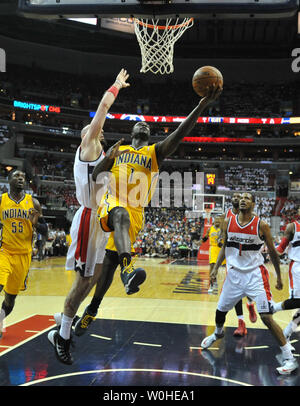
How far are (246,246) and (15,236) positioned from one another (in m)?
3.16

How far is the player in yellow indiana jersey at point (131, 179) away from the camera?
10.7 ft

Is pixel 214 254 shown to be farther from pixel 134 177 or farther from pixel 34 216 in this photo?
pixel 134 177

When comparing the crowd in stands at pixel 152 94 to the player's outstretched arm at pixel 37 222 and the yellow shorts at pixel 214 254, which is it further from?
the player's outstretched arm at pixel 37 222

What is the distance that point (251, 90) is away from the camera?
111ft

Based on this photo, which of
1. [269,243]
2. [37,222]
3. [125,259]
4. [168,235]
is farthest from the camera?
[168,235]

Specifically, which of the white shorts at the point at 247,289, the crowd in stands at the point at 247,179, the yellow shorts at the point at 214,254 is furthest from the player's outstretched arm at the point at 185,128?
the crowd in stands at the point at 247,179

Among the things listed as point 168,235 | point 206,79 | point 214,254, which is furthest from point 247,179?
point 206,79

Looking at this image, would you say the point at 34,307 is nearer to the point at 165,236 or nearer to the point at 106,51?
the point at 165,236

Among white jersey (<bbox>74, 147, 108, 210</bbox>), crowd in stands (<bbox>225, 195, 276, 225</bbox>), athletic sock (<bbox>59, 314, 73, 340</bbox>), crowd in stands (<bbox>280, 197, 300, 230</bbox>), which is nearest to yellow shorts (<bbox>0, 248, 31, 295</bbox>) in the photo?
athletic sock (<bbox>59, 314, 73, 340</bbox>)

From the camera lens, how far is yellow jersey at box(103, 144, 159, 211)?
3.47 meters

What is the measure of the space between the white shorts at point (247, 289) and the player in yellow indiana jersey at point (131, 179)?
186 cm

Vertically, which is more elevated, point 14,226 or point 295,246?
point 14,226

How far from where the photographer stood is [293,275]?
17.7 ft

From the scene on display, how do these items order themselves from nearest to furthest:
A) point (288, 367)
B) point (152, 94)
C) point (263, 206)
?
point (288, 367), point (263, 206), point (152, 94)
